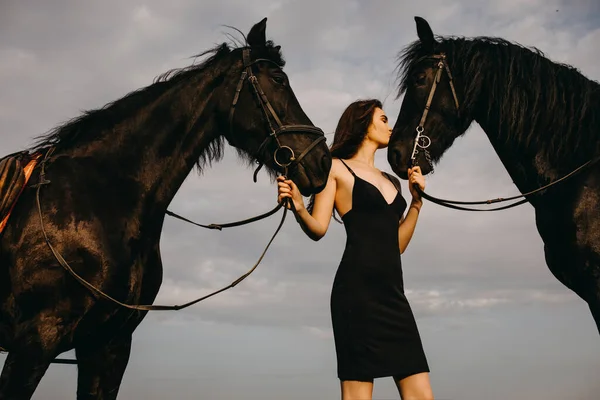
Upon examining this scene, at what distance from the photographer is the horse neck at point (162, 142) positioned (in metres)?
4.88

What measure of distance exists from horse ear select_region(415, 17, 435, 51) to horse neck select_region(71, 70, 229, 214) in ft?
7.33

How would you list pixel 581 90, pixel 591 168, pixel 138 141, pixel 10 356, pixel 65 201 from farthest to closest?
pixel 581 90 → pixel 591 168 → pixel 138 141 → pixel 65 201 → pixel 10 356

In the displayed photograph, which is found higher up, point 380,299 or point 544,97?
point 544,97

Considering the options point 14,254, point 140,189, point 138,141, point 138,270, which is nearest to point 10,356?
point 14,254

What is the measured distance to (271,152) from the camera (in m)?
5.11

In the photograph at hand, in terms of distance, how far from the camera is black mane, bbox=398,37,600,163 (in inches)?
217

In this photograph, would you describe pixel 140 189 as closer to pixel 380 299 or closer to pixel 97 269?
pixel 97 269

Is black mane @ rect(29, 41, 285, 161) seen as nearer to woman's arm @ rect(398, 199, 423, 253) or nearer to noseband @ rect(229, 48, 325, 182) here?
noseband @ rect(229, 48, 325, 182)

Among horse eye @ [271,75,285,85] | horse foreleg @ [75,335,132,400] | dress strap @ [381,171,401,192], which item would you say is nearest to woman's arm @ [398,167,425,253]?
dress strap @ [381,171,401,192]

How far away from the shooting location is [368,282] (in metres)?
4.43

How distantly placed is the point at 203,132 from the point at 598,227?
3347 mm

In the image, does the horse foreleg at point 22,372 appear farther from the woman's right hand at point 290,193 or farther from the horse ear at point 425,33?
the horse ear at point 425,33

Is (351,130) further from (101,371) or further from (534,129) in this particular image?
(101,371)

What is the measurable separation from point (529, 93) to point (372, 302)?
273 centimetres
